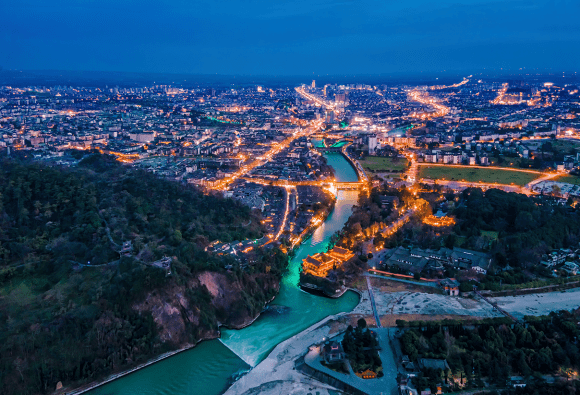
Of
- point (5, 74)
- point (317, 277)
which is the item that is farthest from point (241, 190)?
point (5, 74)

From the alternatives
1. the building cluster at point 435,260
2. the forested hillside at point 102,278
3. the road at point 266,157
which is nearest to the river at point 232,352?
the forested hillside at point 102,278

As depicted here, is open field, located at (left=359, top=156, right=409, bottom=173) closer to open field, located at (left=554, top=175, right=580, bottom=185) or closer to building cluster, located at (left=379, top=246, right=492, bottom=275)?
open field, located at (left=554, top=175, right=580, bottom=185)

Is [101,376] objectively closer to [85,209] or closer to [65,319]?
[65,319]

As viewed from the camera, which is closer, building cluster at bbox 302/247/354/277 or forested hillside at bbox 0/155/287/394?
forested hillside at bbox 0/155/287/394

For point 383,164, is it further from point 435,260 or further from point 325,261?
point 325,261

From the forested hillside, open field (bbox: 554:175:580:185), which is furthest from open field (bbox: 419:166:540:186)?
the forested hillside

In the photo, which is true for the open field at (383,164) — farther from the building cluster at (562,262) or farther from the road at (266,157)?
the building cluster at (562,262)

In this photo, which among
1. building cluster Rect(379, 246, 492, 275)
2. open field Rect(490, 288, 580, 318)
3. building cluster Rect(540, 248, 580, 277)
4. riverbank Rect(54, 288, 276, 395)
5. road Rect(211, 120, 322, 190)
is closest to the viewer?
riverbank Rect(54, 288, 276, 395)
